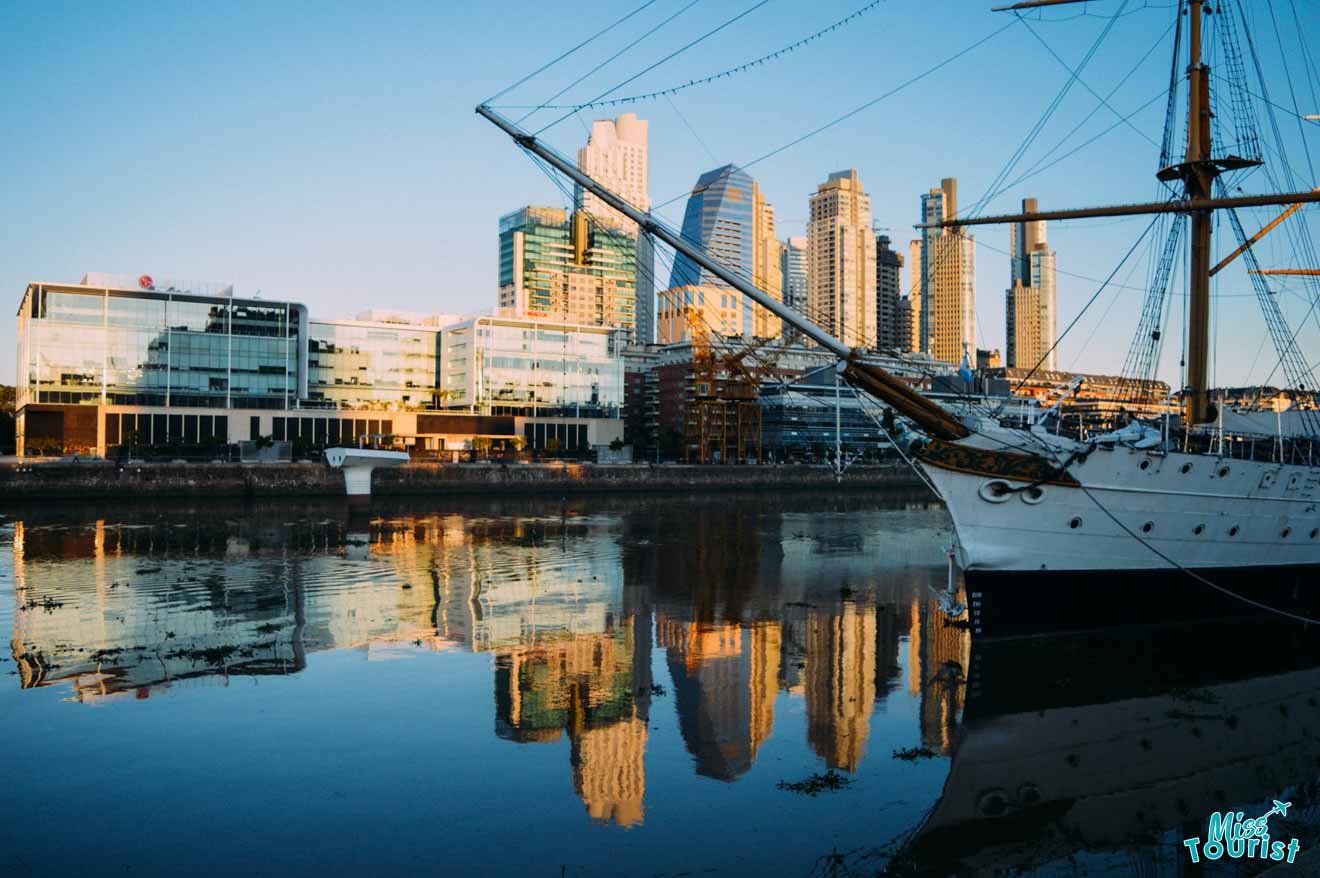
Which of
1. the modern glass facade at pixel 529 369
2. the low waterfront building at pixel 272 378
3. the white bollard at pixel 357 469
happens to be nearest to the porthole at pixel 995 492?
the white bollard at pixel 357 469

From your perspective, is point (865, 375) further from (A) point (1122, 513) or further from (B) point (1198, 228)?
(B) point (1198, 228)

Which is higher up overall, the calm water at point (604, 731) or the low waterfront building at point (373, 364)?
the low waterfront building at point (373, 364)

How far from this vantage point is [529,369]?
130 metres

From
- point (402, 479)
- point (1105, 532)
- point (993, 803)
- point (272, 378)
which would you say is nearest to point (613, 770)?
point (993, 803)

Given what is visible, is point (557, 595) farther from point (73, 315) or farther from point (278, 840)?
point (73, 315)

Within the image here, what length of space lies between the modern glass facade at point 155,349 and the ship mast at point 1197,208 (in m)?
95.6

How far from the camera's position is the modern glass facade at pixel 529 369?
12656cm

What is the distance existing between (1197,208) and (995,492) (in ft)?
50.8

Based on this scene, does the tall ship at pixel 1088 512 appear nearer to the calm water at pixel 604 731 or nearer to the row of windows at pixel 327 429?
the calm water at pixel 604 731

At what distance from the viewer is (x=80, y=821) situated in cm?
1162

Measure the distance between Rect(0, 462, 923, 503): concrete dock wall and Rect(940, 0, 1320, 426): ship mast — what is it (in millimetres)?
60605

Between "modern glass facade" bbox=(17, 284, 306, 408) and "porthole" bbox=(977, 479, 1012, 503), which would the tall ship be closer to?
"porthole" bbox=(977, 479, 1012, 503)

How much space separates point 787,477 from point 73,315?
7855 cm

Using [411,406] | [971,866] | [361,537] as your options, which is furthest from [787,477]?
[971,866]
